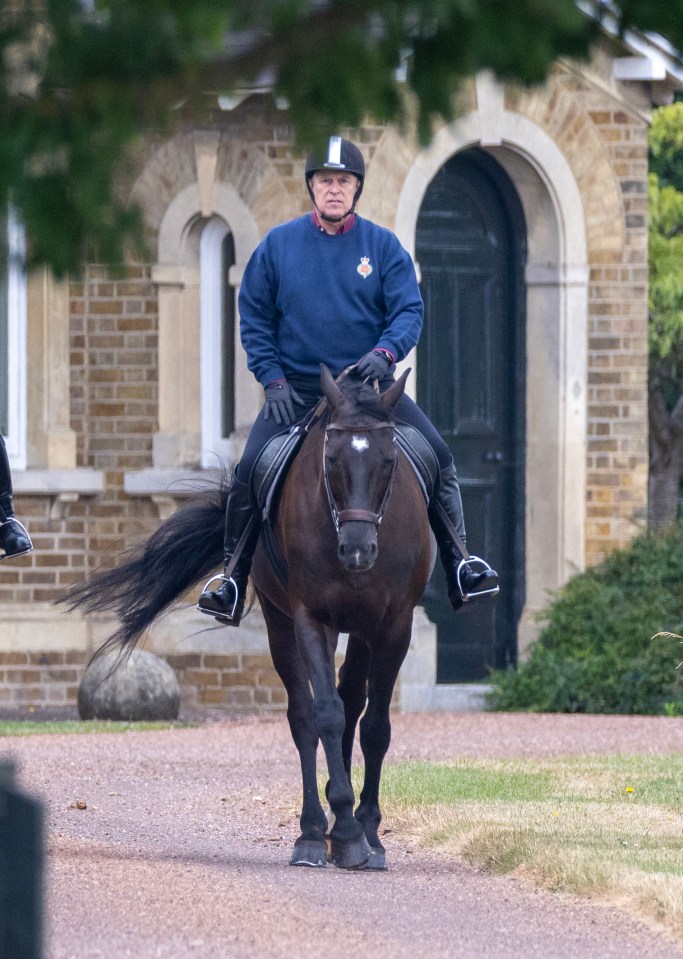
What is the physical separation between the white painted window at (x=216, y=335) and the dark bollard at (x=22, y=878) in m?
11.0

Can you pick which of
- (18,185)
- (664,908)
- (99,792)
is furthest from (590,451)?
(18,185)

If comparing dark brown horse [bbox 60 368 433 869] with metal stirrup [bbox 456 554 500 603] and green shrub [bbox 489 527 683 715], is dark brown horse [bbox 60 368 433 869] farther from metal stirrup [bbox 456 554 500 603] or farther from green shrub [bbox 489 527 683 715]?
green shrub [bbox 489 527 683 715]

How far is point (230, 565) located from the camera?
25.5 ft

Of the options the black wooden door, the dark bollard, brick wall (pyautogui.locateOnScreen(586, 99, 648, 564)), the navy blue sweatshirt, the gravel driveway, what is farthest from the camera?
the black wooden door

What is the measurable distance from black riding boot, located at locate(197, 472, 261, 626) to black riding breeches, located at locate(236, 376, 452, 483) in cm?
11

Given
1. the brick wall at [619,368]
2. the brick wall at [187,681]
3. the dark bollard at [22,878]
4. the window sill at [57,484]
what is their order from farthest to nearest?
the brick wall at [619,368] → the window sill at [57,484] → the brick wall at [187,681] → the dark bollard at [22,878]

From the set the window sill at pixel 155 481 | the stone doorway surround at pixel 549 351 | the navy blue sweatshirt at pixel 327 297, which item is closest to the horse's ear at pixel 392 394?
the navy blue sweatshirt at pixel 327 297

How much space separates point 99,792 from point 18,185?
7048 mm

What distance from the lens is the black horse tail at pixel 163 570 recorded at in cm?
831

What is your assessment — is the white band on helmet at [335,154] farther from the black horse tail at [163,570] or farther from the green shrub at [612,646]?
the green shrub at [612,646]

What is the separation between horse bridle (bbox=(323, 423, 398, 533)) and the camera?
22.0 ft

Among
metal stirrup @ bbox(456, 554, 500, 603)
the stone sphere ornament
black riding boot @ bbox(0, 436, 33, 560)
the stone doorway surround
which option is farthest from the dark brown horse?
the stone doorway surround

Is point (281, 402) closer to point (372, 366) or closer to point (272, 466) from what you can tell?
point (272, 466)

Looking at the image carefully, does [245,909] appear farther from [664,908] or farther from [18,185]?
[18,185]
